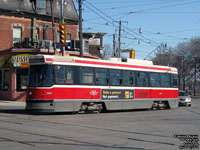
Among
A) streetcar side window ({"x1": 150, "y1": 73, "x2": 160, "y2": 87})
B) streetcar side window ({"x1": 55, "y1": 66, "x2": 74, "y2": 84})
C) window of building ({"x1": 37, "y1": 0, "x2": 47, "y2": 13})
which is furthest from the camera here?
window of building ({"x1": 37, "y1": 0, "x2": 47, "y2": 13})

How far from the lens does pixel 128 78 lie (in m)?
22.4

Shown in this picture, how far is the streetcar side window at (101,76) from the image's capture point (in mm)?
20281

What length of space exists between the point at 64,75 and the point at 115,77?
4062 mm

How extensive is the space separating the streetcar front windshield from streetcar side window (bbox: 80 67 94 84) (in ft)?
6.72

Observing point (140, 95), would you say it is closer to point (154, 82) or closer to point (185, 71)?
point (154, 82)

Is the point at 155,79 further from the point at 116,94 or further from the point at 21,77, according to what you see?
the point at 21,77

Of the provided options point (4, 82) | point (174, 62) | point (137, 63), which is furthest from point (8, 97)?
point (174, 62)

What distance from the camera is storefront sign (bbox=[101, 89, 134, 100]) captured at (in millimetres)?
20641

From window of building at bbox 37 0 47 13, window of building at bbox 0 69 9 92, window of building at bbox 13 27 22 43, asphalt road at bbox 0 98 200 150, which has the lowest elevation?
asphalt road at bbox 0 98 200 150

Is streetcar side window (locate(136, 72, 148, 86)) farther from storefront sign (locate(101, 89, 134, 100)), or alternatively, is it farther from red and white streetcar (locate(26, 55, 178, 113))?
storefront sign (locate(101, 89, 134, 100))

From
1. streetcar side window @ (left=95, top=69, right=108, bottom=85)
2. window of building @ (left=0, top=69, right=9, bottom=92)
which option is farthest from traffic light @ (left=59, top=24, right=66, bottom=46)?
window of building @ (left=0, top=69, right=9, bottom=92)

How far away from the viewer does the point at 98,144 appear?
9.99 metres

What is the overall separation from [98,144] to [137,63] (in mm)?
13969

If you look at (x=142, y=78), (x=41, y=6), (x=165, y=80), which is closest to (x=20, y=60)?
(x=41, y=6)
